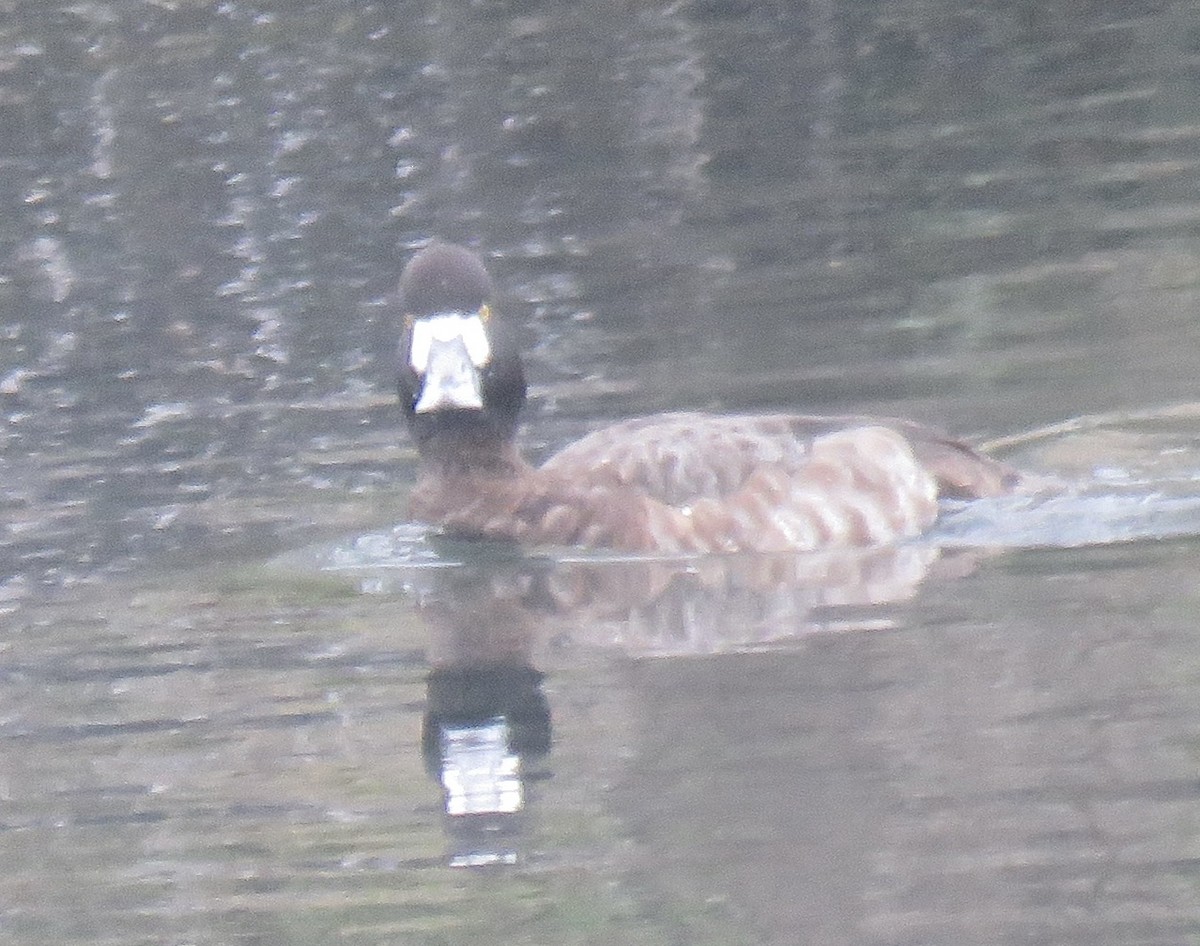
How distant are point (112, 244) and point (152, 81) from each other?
5.37m

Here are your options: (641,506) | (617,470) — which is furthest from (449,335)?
(641,506)

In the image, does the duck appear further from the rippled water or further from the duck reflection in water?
the rippled water

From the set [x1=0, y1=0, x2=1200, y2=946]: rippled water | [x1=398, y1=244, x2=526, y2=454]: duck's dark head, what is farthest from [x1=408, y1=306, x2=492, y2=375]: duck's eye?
[x1=0, y1=0, x2=1200, y2=946]: rippled water

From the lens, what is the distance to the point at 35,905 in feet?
20.6

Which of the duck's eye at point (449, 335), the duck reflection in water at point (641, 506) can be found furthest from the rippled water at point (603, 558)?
the duck's eye at point (449, 335)

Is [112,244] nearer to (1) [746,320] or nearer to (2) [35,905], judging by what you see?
(1) [746,320]

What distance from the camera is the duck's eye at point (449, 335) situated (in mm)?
8992

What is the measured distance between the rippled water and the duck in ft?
0.47

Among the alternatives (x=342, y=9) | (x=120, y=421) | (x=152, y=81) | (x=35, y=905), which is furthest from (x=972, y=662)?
(x=342, y=9)

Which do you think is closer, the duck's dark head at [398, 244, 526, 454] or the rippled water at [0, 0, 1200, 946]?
the rippled water at [0, 0, 1200, 946]

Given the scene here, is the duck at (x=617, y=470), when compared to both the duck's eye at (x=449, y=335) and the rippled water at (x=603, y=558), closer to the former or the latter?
the duck's eye at (x=449, y=335)

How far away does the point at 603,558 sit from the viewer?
29.8 feet

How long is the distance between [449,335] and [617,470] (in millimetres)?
672

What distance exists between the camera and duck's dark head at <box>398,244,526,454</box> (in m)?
8.97
